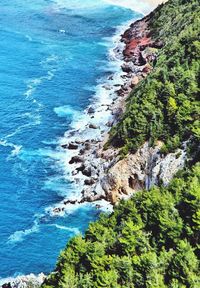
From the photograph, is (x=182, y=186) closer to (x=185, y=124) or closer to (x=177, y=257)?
(x=177, y=257)

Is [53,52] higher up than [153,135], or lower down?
higher up

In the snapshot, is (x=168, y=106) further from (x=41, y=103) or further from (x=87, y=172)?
(x=41, y=103)

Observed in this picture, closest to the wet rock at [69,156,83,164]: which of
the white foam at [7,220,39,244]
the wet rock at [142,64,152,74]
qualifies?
the white foam at [7,220,39,244]

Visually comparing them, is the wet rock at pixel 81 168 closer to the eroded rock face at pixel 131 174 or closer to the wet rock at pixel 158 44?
the eroded rock face at pixel 131 174

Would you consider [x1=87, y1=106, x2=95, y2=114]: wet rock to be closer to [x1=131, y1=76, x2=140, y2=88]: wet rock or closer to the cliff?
the cliff

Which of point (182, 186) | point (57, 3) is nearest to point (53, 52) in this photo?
point (57, 3)

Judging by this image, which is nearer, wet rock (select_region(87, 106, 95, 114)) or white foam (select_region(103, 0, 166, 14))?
wet rock (select_region(87, 106, 95, 114))

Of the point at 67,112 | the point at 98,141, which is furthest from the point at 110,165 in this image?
the point at 67,112
